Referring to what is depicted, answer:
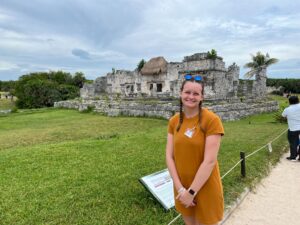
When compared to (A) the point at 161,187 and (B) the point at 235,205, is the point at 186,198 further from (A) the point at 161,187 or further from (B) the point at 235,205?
(B) the point at 235,205

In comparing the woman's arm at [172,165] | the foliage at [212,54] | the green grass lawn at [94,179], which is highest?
the foliage at [212,54]

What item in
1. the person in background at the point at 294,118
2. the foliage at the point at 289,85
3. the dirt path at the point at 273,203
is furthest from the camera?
the foliage at the point at 289,85

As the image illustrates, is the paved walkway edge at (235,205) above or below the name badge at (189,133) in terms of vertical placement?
below

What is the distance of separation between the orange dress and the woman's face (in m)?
0.11

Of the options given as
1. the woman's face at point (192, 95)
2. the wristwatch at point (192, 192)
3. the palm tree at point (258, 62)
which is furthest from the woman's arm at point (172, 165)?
the palm tree at point (258, 62)

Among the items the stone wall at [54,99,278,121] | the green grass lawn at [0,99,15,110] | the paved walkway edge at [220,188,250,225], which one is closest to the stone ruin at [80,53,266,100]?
the stone wall at [54,99,278,121]

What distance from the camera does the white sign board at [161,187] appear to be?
400 cm

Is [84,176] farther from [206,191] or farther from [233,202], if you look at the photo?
[206,191]

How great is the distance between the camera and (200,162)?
7.92 feet

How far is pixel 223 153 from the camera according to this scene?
7332 mm

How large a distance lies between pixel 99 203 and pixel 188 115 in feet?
8.09

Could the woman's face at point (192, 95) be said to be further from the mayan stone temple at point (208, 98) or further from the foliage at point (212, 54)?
the foliage at point (212, 54)

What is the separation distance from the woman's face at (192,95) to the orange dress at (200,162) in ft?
0.38

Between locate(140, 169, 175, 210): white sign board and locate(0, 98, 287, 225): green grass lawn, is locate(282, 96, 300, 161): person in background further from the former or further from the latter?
locate(140, 169, 175, 210): white sign board
